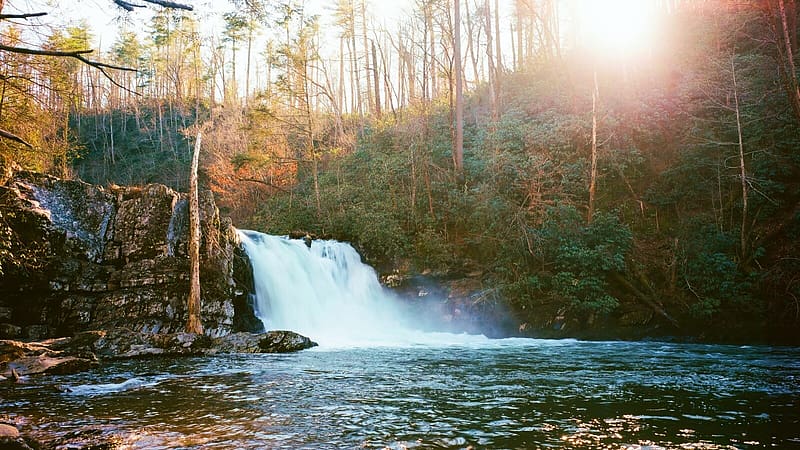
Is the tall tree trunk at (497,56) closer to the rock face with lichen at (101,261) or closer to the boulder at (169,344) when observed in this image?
the rock face with lichen at (101,261)

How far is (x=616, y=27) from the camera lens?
25.4m

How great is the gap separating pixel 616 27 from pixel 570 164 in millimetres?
10940

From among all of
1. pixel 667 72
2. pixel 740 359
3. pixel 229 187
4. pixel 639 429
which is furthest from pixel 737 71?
pixel 229 187

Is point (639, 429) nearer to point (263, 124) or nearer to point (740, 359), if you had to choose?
point (740, 359)

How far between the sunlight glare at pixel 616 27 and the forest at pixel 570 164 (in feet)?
0.36

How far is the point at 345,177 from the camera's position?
88.9ft

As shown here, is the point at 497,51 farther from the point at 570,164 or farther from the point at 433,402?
the point at 433,402

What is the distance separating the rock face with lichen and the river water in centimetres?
396

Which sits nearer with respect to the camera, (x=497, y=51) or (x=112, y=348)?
(x=112, y=348)

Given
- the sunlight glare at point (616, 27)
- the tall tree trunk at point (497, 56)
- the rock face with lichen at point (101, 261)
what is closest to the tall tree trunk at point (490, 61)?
the tall tree trunk at point (497, 56)

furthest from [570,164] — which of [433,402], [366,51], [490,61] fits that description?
[366,51]

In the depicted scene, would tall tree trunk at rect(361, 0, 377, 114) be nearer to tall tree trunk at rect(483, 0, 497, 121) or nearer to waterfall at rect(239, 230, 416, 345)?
tall tree trunk at rect(483, 0, 497, 121)

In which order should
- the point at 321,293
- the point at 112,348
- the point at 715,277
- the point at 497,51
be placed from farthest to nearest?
the point at 497,51 → the point at 321,293 → the point at 715,277 → the point at 112,348

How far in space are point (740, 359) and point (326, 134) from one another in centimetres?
2832
